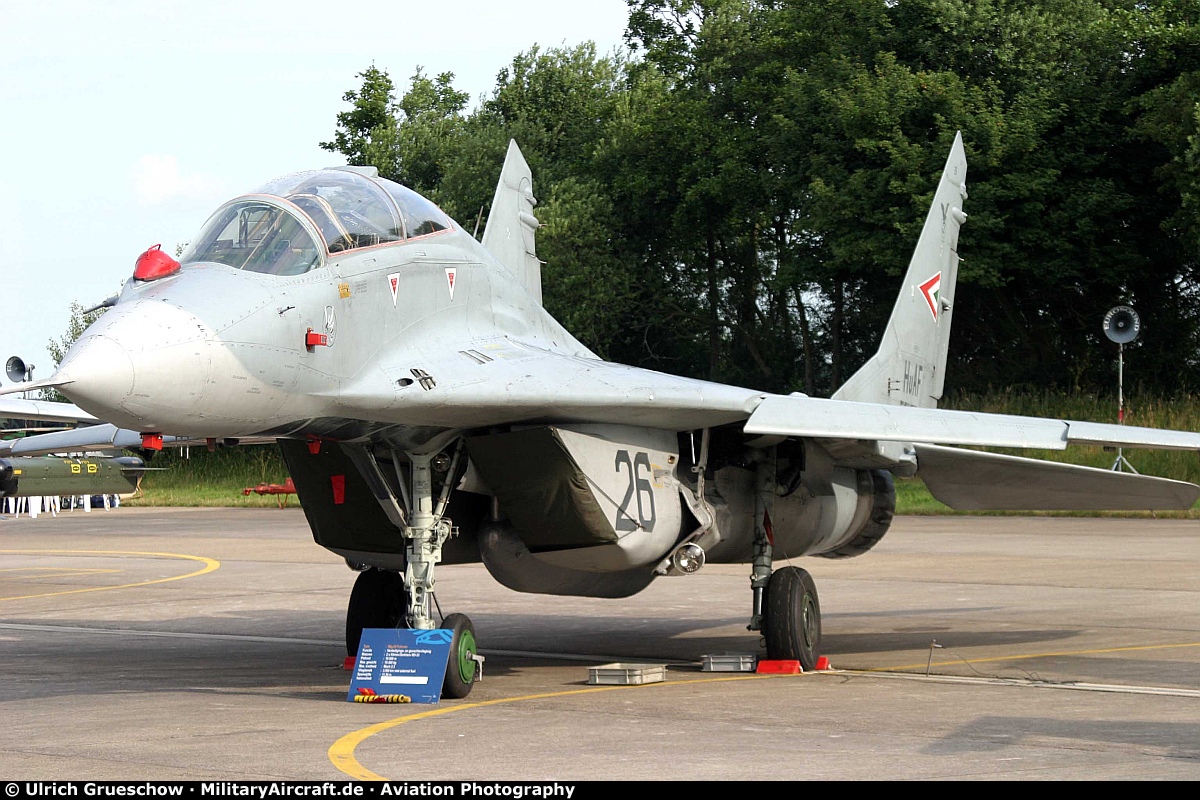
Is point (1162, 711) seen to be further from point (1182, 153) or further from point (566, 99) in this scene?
point (566, 99)

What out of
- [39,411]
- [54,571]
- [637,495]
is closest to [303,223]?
[637,495]

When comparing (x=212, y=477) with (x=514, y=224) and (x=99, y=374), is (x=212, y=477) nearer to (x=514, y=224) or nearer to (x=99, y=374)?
(x=514, y=224)

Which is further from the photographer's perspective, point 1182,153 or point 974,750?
point 1182,153

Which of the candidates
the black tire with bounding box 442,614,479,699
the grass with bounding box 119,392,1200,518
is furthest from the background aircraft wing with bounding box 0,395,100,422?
the grass with bounding box 119,392,1200,518

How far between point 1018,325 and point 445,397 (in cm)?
3603

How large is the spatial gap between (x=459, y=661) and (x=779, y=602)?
110 inches

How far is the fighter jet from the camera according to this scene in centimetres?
790

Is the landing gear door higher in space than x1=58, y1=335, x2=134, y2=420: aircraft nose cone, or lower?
lower

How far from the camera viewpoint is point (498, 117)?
5888cm

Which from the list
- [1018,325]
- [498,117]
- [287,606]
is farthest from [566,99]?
[287,606]

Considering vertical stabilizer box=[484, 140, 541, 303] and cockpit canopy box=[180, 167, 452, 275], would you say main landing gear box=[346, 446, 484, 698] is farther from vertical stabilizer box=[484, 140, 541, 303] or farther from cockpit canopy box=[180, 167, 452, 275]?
vertical stabilizer box=[484, 140, 541, 303]

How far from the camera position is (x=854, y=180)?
132 ft

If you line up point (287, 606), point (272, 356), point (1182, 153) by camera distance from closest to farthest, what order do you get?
1. point (272, 356)
2. point (287, 606)
3. point (1182, 153)

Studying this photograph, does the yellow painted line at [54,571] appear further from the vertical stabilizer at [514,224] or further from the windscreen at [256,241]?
the windscreen at [256,241]
